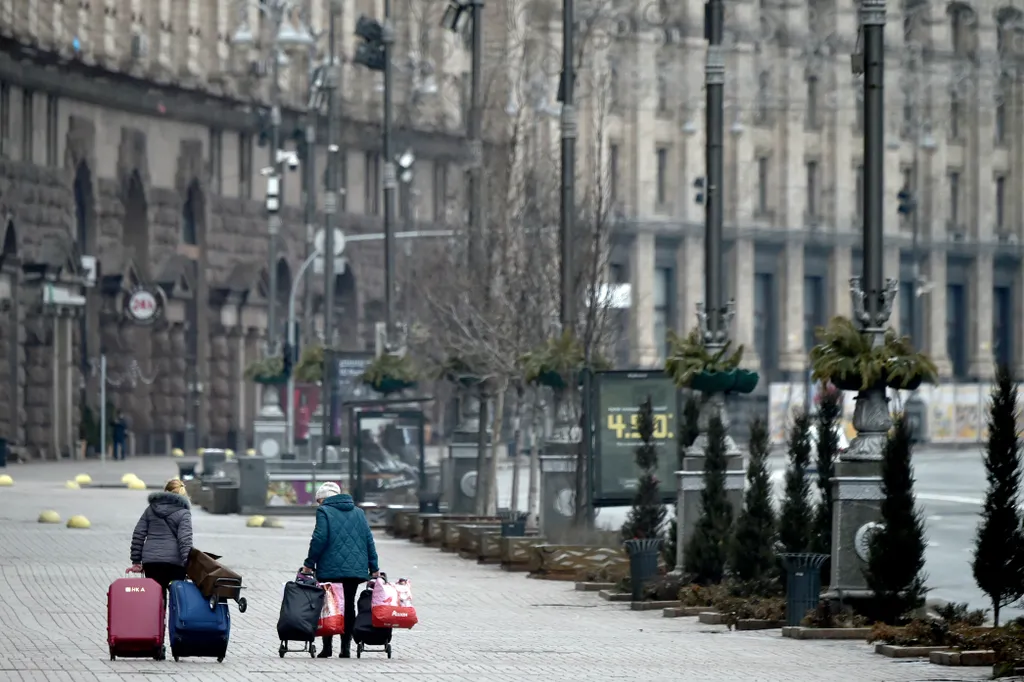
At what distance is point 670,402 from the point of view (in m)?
33.0

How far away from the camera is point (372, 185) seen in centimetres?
9588

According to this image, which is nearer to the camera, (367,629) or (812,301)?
(367,629)

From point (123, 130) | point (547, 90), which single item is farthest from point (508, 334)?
point (547, 90)

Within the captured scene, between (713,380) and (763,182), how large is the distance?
279 feet

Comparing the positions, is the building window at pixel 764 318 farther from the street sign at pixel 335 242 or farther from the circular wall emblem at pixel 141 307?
the circular wall emblem at pixel 141 307

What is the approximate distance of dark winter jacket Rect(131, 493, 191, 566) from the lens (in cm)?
1989

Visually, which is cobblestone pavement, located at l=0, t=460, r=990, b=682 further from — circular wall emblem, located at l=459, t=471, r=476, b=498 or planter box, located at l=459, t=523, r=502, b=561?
circular wall emblem, located at l=459, t=471, r=476, b=498

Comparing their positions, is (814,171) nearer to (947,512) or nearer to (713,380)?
(947,512)

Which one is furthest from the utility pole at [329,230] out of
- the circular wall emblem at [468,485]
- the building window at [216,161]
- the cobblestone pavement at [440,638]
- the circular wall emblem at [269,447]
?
the building window at [216,161]

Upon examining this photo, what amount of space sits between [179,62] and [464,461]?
4158 cm

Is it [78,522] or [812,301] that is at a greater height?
[812,301]

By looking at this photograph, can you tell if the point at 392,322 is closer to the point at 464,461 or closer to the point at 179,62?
the point at 464,461

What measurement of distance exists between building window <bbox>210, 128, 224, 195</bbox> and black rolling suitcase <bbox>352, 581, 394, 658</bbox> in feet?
207

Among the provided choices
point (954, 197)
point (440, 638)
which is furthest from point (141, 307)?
point (954, 197)
